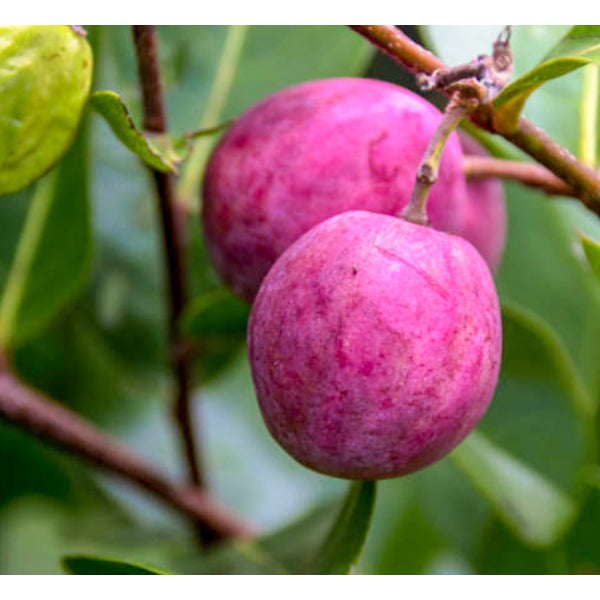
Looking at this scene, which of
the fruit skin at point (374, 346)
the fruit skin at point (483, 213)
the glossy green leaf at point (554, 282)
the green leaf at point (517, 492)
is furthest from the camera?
the glossy green leaf at point (554, 282)

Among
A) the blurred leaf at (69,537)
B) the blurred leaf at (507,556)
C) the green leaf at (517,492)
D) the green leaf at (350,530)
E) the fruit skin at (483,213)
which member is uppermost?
the fruit skin at (483,213)

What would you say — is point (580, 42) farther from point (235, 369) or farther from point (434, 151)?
point (235, 369)

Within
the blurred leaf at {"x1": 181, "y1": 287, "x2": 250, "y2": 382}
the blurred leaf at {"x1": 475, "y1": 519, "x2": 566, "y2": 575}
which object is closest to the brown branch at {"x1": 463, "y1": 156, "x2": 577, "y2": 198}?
the blurred leaf at {"x1": 181, "y1": 287, "x2": 250, "y2": 382}

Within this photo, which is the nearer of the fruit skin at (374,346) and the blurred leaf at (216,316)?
the fruit skin at (374,346)

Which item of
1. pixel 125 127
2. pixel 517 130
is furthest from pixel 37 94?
pixel 517 130

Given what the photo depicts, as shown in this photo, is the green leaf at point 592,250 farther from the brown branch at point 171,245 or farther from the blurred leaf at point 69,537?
the blurred leaf at point 69,537

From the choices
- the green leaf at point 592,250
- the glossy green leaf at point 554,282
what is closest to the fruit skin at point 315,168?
the green leaf at point 592,250
